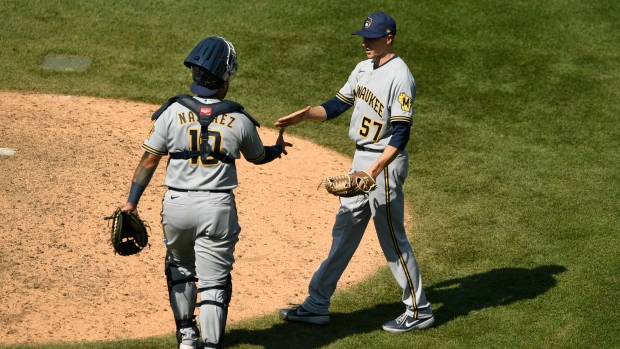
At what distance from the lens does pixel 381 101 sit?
21.2ft

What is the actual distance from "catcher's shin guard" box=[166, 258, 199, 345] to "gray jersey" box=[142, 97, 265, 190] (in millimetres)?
664

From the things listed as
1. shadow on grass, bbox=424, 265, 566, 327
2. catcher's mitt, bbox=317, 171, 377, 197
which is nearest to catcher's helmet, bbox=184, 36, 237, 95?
catcher's mitt, bbox=317, 171, 377, 197

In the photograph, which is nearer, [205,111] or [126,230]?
[205,111]

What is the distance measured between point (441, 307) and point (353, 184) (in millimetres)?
1740

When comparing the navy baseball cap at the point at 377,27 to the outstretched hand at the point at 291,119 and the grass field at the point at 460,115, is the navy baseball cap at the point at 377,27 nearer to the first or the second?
the outstretched hand at the point at 291,119

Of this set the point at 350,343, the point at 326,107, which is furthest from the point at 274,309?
the point at 326,107

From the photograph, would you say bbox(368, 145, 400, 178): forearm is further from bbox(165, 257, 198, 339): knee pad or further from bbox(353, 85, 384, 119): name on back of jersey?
bbox(165, 257, 198, 339): knee pad

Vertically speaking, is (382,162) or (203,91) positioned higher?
(203,91)

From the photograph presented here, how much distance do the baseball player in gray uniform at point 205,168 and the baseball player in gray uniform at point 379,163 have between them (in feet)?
3.17

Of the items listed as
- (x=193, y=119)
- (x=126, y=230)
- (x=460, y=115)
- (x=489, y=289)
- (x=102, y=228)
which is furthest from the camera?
(x=460, y=115)

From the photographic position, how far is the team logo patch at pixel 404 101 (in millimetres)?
6332

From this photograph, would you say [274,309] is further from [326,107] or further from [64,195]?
[64,195]

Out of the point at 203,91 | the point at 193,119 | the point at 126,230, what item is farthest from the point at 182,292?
the point at 203,91

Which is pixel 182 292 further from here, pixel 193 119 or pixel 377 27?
pixel 377 27
